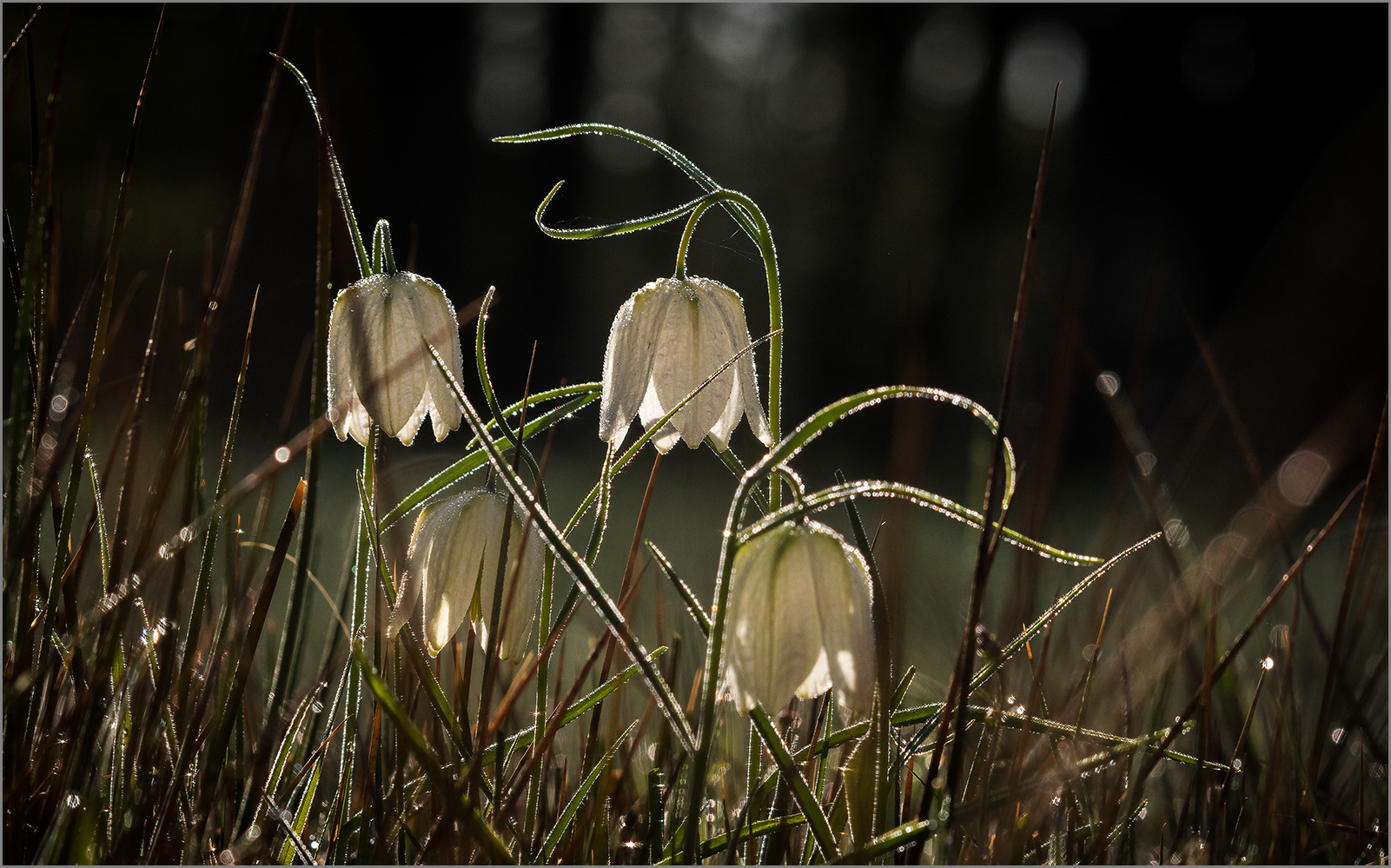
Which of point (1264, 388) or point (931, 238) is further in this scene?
point (931, 238)

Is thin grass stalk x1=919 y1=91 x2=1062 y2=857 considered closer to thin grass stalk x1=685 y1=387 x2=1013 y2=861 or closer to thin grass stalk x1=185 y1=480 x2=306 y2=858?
thin grass stalk x1=685 y1=387 x2=1013 y2=861

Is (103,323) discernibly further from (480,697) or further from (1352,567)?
(1352,567)

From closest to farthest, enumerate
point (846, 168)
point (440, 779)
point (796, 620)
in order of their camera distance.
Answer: point (440, 779), point (796, 620), point (846, 168)

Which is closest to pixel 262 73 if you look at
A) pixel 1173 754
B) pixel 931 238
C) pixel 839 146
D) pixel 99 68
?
pixel 99 68

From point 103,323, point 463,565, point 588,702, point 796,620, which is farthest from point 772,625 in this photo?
point 103,323

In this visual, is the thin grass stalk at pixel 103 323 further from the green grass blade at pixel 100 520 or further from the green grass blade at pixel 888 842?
the green grass blade at pixel 888 842

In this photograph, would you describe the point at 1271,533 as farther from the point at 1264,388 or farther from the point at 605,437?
the point at 1264,388
